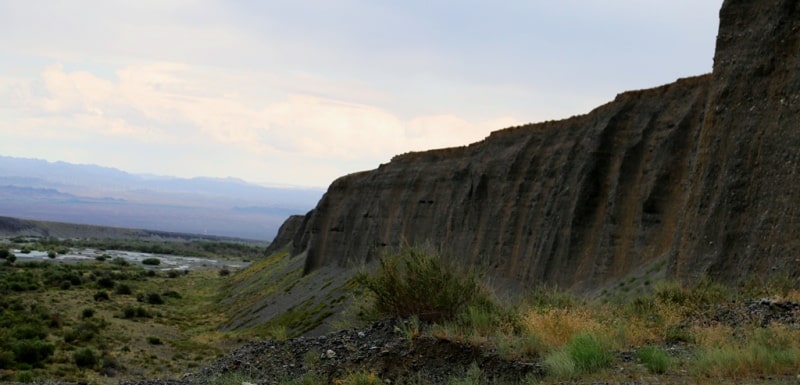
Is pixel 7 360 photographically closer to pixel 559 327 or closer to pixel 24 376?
pixel 24 376

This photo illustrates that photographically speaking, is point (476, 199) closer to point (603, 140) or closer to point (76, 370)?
point (603, 140)

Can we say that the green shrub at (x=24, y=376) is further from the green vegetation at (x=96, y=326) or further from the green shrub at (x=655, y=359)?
the green shrub at (x=655, y=359)

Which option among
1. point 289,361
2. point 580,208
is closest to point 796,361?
point 289,361

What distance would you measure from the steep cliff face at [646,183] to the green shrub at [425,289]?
29.7 inches

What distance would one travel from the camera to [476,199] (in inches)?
1682

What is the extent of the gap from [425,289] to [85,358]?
2340cm

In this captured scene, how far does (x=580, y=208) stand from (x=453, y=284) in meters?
17.7

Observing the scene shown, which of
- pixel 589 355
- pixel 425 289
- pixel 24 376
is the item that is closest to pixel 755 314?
pixel 589 355

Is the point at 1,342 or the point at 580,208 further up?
the point at 580,208

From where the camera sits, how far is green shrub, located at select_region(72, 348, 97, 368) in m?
33.5

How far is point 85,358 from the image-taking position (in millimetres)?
33844

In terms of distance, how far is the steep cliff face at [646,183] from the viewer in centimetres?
2091

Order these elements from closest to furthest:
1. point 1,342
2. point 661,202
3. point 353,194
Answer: point 661,202 < point 1,342 < point 353,194

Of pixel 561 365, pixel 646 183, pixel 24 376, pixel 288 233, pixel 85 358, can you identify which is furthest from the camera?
pixel 288 233
